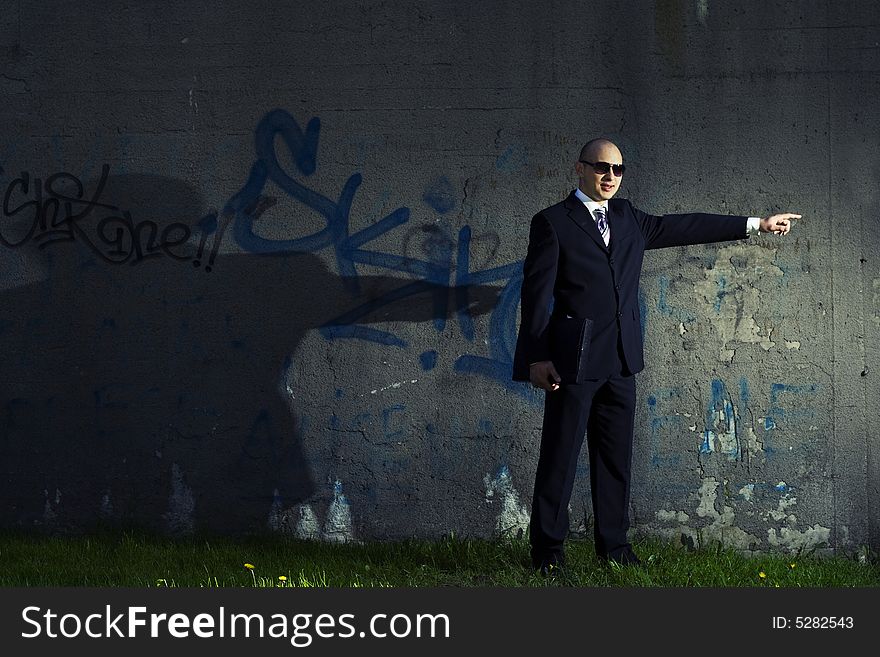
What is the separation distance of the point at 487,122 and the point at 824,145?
1512 millimetres

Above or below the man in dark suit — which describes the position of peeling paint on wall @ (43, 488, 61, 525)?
below

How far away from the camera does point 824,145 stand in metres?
4.54

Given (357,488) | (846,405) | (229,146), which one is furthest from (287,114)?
(846,405)

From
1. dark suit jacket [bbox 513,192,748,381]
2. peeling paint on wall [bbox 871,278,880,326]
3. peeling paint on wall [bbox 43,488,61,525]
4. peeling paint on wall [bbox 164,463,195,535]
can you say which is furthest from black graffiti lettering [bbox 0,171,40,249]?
peeling paint on wall [bbox 871,278,880,326]

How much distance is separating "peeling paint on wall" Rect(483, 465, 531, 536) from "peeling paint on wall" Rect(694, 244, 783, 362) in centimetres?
111

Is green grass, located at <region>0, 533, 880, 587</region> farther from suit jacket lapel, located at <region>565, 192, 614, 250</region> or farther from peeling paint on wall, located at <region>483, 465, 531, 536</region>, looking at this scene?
suit jacket lapel, located at <region>565, 192, 614, 250</region>

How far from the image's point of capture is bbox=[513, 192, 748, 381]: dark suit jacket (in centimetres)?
385

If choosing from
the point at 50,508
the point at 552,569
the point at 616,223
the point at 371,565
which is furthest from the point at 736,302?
the point at 50,508

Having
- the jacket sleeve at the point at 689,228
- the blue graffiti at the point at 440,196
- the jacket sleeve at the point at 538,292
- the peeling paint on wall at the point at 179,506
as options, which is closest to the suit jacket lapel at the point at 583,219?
the jacket sleeve at the point at 538,292

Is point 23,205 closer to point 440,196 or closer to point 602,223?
point 440,196

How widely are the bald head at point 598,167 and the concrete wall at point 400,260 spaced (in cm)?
61

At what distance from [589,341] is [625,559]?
896 mm

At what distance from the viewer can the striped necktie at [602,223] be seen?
395 cm

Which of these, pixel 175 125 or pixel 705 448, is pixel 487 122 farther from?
pixel 705 448
